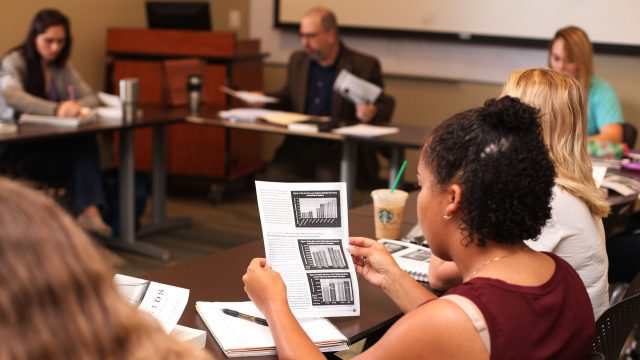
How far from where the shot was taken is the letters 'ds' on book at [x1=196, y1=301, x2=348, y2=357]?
1.55m

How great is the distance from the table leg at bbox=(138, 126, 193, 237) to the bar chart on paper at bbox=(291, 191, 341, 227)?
329 cm

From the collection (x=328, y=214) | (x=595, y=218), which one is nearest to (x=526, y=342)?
(x=328, y=214)

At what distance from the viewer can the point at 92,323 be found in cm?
74

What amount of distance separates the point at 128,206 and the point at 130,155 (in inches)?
11.4

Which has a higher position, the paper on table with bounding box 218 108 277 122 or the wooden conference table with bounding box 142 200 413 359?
the wooden conference table with bounding box 142 200 413 359

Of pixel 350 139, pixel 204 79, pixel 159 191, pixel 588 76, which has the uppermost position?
pixel 588 76

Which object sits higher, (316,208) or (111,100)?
(316,208)

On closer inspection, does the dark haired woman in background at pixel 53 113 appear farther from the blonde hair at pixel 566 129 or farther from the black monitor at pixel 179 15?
the blonde hair at pixel 566 129

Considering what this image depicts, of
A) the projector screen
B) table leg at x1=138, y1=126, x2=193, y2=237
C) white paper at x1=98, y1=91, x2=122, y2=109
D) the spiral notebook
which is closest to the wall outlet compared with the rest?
the projector screen

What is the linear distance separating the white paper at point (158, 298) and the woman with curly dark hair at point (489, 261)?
0.17m

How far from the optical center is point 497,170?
1416 millimetres

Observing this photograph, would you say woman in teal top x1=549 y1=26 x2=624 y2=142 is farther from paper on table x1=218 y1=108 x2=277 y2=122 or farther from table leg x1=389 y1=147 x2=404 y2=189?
paper on table x1=218 y1=108 x2=277 y2=122

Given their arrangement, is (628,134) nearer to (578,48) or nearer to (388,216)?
(578,48)

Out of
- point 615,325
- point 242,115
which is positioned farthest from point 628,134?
point 615,325
